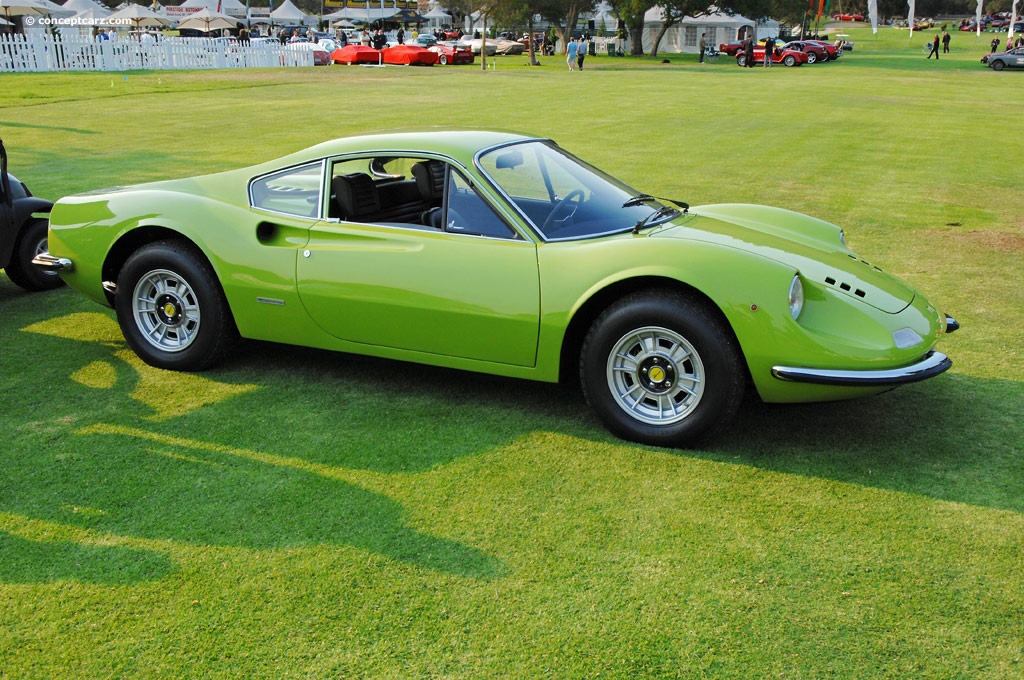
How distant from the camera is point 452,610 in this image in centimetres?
316

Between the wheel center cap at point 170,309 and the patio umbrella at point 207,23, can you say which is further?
the patio umbrella at point 207,23

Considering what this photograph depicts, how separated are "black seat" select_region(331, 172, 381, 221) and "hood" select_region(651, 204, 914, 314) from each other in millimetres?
1668

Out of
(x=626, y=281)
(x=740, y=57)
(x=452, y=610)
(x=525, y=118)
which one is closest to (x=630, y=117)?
(x=525, y=118)

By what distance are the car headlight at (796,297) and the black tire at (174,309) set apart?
3090 millimetres

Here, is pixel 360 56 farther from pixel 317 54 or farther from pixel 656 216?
pixel 656 216

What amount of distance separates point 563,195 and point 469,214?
22.9 inches

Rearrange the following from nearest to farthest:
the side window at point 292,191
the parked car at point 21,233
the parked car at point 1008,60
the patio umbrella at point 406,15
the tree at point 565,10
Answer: the side window at point 292,191, the parked car at point 21,233, the parked car at point 1008,60, the tree at point 565,10, the patio umbrella at point 406,15

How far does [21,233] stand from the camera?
7.00 metres

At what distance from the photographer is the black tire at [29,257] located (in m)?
7.01

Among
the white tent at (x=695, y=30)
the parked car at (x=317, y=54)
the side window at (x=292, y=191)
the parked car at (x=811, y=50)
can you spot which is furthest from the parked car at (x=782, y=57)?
the side window at (x=292, y=191)

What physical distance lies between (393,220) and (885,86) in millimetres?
32496

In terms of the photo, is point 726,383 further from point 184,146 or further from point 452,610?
point 184,146

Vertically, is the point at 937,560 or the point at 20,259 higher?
the point at 20,259

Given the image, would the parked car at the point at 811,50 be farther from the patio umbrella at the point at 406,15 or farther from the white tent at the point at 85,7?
the patio umbrella at the point at 406,15
